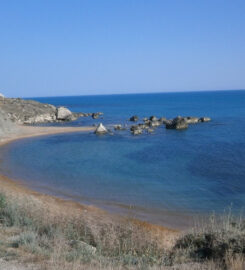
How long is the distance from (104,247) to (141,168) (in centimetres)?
1758

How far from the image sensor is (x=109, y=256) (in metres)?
7.63

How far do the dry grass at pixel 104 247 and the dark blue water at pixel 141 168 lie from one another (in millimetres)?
7975

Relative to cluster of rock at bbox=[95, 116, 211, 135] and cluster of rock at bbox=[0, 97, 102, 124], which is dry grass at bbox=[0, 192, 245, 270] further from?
cluster of rock at bbox=[0, 97, 102, 124]

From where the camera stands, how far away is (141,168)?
25.6m

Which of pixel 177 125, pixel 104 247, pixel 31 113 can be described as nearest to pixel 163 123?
pixel 177 125

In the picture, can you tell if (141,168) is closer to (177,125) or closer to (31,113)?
(177,125)

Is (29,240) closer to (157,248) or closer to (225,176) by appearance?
(157,248)

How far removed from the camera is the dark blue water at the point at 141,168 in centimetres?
1822

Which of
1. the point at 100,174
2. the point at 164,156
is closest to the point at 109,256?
the point at 100,174

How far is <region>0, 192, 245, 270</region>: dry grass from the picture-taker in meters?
6.62

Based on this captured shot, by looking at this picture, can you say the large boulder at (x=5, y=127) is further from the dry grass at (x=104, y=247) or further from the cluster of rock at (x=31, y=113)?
the dry grass at (x=104, y=247)

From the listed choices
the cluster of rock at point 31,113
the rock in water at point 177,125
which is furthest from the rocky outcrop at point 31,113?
the rock in water at point 177,125

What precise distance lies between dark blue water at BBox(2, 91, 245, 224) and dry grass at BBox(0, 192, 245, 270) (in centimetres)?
797

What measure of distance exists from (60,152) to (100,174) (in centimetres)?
1063
